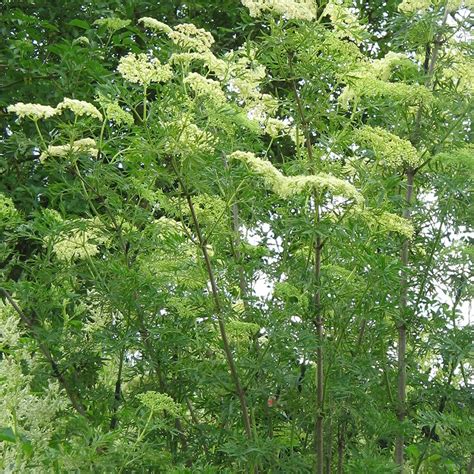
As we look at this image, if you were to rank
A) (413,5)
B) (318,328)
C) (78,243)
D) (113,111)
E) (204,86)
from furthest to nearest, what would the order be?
1. (413,5)
2. (78,243)
3. (318,328)
4. (113,111)
5. (204,86)

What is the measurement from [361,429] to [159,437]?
2.33 feet

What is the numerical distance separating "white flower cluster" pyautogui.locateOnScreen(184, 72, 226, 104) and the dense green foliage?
0.5 inches

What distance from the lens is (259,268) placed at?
358cm

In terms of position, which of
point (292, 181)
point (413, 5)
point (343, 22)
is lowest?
point (292, 181)

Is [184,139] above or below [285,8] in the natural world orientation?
below

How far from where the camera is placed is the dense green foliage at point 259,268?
10.3 feet

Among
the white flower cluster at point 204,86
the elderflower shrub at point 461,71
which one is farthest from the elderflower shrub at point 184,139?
the elderflower shrub at point 461,71

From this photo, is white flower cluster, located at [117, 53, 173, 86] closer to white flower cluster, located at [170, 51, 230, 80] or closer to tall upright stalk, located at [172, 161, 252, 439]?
white flower cluster, located at [170, 51, 230, 80]

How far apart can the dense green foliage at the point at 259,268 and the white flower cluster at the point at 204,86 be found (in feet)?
0.04

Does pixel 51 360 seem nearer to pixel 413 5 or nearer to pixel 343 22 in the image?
pixel 343 22

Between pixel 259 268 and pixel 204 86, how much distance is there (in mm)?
820

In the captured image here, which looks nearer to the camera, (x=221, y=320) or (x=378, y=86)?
(x=221, y=320)

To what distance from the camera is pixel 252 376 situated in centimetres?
323

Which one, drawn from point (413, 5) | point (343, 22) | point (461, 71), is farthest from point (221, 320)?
point (413, 5)
